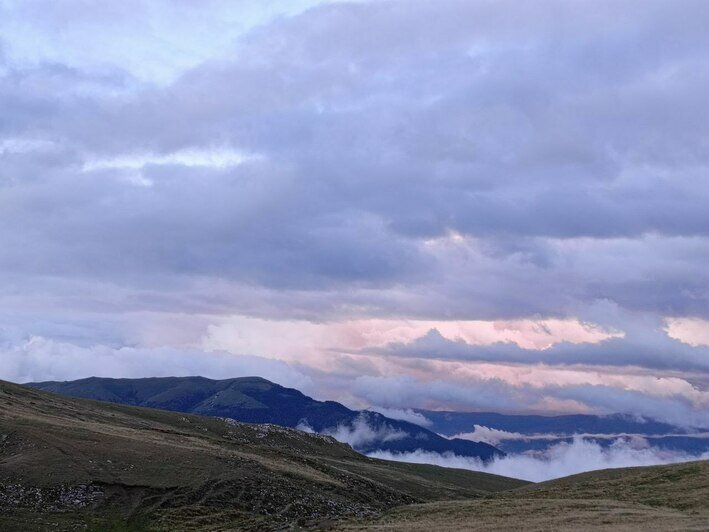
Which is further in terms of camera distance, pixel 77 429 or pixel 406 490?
pixel 406 490

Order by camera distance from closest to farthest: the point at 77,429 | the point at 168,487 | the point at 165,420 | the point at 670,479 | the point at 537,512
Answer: the point at 537,512 → the point at 168,487 → the point at 670,479 → the point at 77,429 → the point at 165,420

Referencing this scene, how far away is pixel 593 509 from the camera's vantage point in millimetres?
79000

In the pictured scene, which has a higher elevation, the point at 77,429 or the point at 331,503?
the point at 77,429

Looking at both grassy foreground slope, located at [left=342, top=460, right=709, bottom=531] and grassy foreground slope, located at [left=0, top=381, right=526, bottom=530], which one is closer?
grassy foreground slope, located at [left=342, top=460, right=709, bottom=531]

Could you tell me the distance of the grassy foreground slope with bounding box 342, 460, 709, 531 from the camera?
6888cm

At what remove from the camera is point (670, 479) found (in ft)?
342

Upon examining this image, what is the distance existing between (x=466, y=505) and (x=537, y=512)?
1281 cm

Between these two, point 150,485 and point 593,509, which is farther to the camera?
point 150,485

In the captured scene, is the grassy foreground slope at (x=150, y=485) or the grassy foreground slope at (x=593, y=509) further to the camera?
the grassy foreground slope at (x=150, y=485)

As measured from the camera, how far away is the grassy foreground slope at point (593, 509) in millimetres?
68875

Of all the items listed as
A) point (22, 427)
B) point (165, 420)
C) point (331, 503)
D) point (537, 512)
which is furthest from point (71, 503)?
point (165, 420)

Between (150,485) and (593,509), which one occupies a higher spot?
(593,509)

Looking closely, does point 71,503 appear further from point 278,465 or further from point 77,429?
point 278,465

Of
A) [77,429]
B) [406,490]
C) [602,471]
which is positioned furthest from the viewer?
[406,490]
